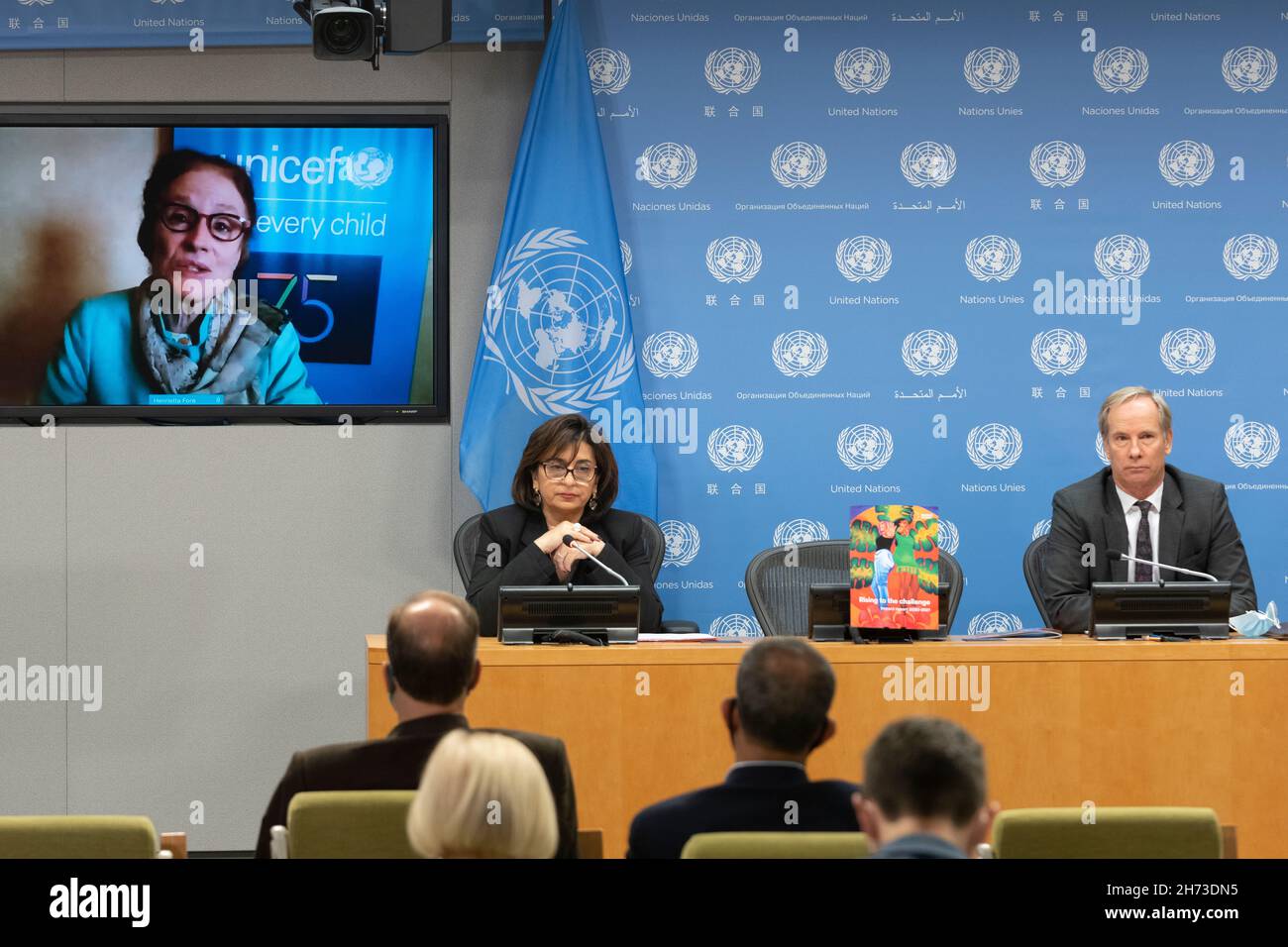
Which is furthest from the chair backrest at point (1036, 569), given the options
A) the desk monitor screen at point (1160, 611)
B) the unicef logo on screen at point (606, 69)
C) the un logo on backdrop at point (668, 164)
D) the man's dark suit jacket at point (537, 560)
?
the unicef logo on screen at point (606, 69)

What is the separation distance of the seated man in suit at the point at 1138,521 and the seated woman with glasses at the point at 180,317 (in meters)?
2.99

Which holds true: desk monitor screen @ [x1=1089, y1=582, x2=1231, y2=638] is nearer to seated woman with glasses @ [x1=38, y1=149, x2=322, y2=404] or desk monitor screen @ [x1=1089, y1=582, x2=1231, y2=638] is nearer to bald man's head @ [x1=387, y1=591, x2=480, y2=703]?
bald man's head @ [x1=387, y1=591, x2=480, y2=703]

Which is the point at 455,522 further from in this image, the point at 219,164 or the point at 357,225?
the point at 219,164

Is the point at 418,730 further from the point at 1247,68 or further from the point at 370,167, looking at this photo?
the point at 1247,68

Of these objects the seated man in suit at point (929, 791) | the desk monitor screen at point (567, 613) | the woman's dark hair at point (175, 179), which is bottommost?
the seated man in suit at point (929, 791)

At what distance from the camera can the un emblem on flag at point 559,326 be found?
207 inches

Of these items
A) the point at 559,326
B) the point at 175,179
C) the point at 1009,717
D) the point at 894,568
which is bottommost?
the point at 1009,717

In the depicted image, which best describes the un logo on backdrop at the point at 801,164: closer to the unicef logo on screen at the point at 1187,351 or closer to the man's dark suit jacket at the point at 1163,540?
the unicef logo on screen at the point at 1187,351

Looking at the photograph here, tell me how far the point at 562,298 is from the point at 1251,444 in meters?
2.78

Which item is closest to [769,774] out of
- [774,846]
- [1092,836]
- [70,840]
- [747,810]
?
[747,810]

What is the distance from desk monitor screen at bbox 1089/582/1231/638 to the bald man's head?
6.66ft

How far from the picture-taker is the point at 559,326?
5277 mm

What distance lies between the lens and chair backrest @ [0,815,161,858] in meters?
2.32
